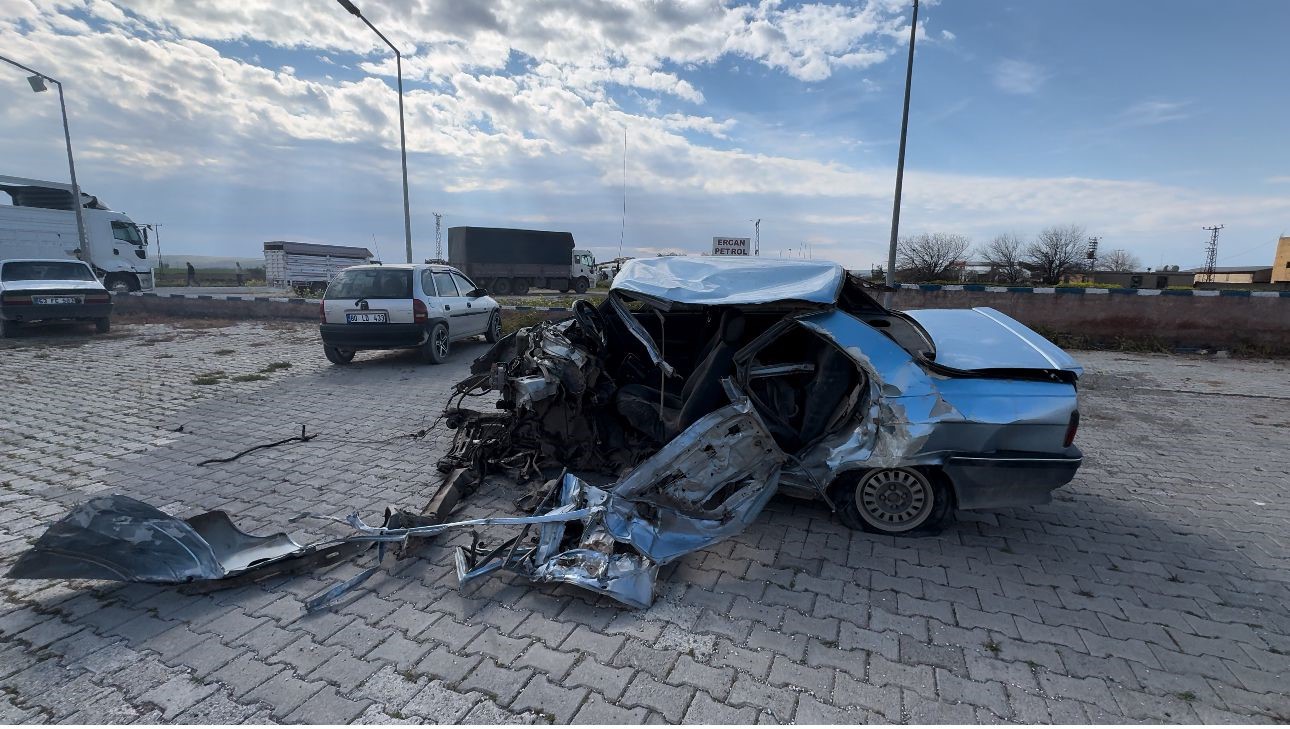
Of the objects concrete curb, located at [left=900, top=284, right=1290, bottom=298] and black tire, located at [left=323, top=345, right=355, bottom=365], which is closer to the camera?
black tire, located at [left=323, top=345, right=355, bottom=365]

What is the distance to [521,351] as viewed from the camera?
5461 mm

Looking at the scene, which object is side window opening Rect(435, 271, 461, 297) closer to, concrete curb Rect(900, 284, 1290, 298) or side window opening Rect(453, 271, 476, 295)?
side window opening Rect(453, 271, 476, 295)

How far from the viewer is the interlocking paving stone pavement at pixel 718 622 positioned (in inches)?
87.3

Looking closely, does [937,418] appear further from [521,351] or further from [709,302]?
[521,351]

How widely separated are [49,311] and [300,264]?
22924mm

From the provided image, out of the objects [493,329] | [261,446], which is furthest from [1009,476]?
[493,329]

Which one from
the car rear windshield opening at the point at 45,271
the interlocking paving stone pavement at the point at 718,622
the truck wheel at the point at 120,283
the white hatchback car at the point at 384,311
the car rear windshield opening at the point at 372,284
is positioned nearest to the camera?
the interlocking paving stone pavement at the point at 718,622

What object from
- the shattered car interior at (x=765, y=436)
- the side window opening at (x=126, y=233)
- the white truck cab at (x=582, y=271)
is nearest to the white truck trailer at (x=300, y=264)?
the side window opening at (x=126, y=233)

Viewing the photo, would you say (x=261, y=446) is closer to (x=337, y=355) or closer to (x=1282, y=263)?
(x=337, y=355)

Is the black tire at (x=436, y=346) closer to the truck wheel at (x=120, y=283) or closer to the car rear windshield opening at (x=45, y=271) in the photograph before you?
the car rear windshield opening at (x=45, y=271)

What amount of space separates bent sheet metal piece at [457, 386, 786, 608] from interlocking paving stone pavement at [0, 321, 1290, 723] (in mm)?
137

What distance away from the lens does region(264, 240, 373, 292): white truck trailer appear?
3181 cm

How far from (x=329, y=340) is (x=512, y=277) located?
19.5 metres

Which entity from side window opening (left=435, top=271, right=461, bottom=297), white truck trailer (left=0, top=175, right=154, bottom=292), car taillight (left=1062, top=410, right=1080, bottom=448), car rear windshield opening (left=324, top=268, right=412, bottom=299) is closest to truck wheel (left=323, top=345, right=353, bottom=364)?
car rear windshield opening (left=324, top=268, right=412, bottom=299)
